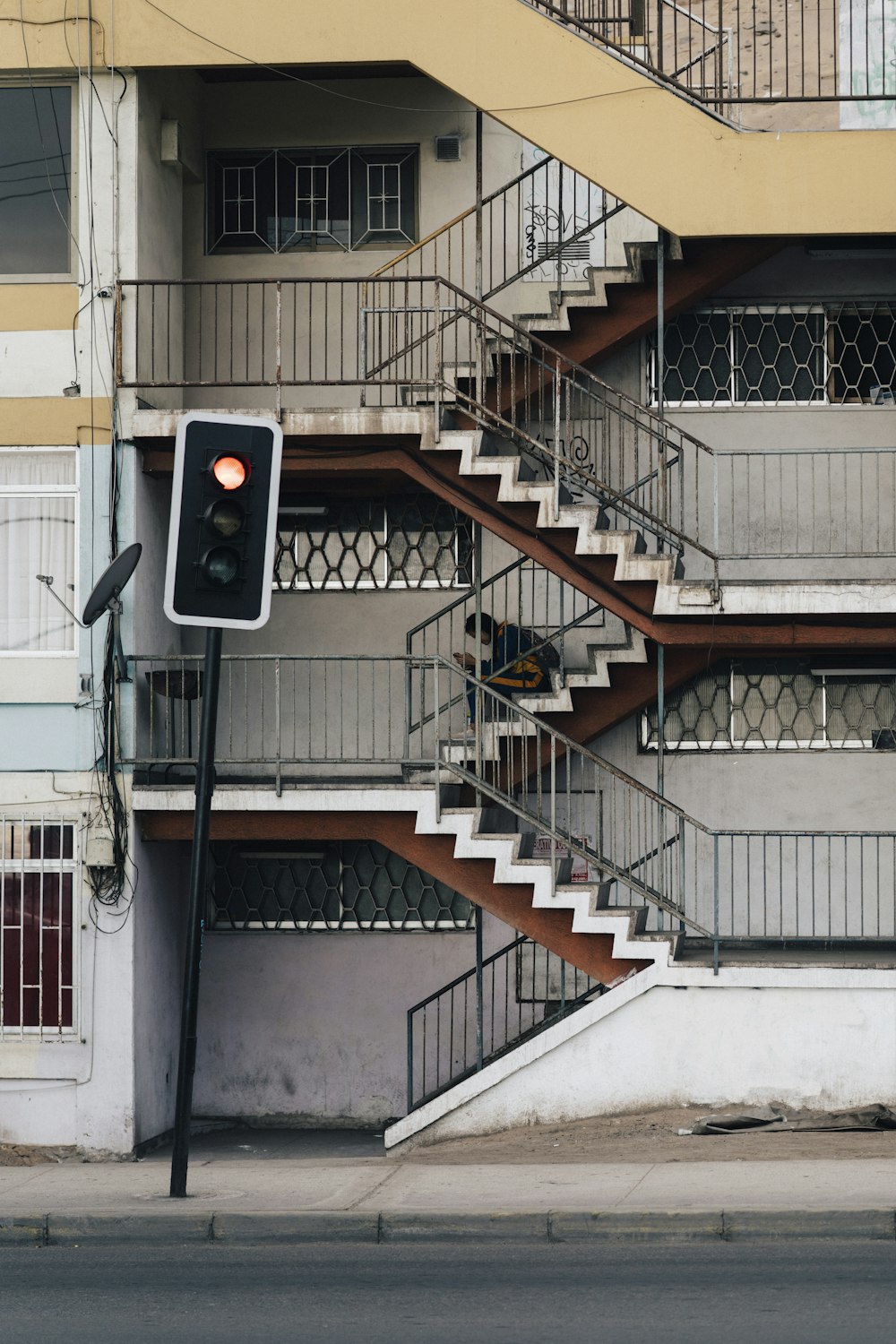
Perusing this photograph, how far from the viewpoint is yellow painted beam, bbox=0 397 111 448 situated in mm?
14719

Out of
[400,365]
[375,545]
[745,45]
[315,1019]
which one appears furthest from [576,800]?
[745,45]

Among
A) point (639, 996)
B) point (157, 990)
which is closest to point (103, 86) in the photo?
point (157, 990)

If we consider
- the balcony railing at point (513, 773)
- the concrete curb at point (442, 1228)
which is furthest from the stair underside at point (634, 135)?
the concrete curb at point (442, 1228)

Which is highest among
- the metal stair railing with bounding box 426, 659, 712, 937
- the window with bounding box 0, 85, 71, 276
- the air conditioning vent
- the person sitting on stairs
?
the air conditioning vent

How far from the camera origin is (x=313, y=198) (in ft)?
55.4

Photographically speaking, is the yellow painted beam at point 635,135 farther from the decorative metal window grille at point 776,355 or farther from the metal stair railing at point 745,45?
the decorative metal window grille at point 776,355

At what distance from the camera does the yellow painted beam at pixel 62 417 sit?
14.7 metres

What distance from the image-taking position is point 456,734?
622 inches

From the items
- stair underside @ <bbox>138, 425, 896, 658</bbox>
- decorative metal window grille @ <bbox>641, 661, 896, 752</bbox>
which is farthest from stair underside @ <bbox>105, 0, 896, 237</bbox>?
decorative metal window grille @ <bbox>641, 661, 896, 752</bbox>

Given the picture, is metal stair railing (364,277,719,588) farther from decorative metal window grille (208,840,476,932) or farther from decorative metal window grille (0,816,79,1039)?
decorative metal window grille (0,816,79,1039)

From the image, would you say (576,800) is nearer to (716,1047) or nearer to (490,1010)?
(490,1010)

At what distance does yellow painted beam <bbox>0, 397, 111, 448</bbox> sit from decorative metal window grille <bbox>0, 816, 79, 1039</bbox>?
3253 millimetres

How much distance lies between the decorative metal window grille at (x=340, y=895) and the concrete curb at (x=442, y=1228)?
632cm

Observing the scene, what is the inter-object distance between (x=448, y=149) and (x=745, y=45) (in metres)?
4.11
